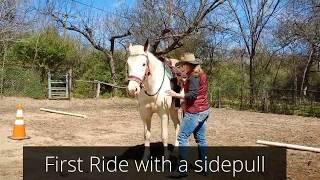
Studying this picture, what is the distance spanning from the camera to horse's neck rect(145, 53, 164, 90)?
6.00 m

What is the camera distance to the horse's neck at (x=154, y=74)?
6.00 metres

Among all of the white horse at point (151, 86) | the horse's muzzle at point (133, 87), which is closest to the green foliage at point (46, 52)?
the white horse at point (151, 86)

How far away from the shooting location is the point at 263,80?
2145 centimetres

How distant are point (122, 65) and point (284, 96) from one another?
11.8 metres

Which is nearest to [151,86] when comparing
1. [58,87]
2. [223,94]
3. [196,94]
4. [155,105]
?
[155,105]

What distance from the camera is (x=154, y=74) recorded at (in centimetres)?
605

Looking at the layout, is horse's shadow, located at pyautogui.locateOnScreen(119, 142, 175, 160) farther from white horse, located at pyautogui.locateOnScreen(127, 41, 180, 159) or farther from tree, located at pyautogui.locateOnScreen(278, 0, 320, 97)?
tree, located at pyautogui.locateOnScreen(278, 0, 320, 97)

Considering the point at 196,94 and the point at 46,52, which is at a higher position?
the point at 46,52

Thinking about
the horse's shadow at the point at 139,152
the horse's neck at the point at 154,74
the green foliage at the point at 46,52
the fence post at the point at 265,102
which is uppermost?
the green foliage at the point at 46,52

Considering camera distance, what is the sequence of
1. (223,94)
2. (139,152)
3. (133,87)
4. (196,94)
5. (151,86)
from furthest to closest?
(223,94) < (139,152) < (151,86) < (196,94) < (133,87)

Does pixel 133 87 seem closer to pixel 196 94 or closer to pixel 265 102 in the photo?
pixel 196 94

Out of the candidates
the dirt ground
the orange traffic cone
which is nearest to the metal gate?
the dirt ground

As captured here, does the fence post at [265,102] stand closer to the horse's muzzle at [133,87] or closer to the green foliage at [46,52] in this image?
the green foliage at [46,52]

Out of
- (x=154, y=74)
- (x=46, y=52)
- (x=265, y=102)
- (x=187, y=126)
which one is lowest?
(x=187, y=126)
